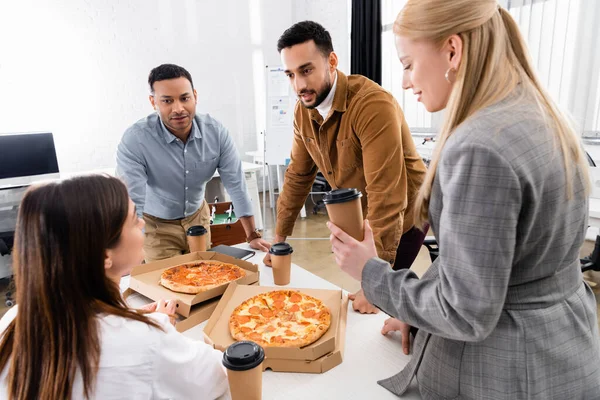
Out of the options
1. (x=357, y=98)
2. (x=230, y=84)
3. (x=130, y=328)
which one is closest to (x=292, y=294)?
(x=130, y=328)

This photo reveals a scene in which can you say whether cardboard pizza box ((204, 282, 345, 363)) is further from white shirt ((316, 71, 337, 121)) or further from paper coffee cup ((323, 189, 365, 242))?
white shirt ((316, 71, 337, 121))

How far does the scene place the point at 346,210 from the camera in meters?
0.88

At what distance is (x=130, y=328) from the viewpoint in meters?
0.80

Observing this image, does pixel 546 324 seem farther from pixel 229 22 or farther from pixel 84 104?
pixel 229 22

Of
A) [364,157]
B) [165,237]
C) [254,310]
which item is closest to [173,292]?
[254,310]

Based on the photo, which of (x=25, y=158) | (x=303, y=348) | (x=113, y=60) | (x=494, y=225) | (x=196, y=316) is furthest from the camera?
(x=113, y=60)

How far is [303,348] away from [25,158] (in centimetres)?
317

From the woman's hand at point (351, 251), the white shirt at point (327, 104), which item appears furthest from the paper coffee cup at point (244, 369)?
the white shirt at point (327, 104)

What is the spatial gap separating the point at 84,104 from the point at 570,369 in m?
4.84

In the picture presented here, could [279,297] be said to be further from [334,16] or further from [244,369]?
[334,16]

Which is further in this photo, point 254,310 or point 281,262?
point 281,262

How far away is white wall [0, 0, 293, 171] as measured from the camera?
4.01m

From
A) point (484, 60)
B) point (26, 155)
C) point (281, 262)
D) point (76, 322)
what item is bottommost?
point (281, 262)

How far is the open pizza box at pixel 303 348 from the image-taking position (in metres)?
0.96
